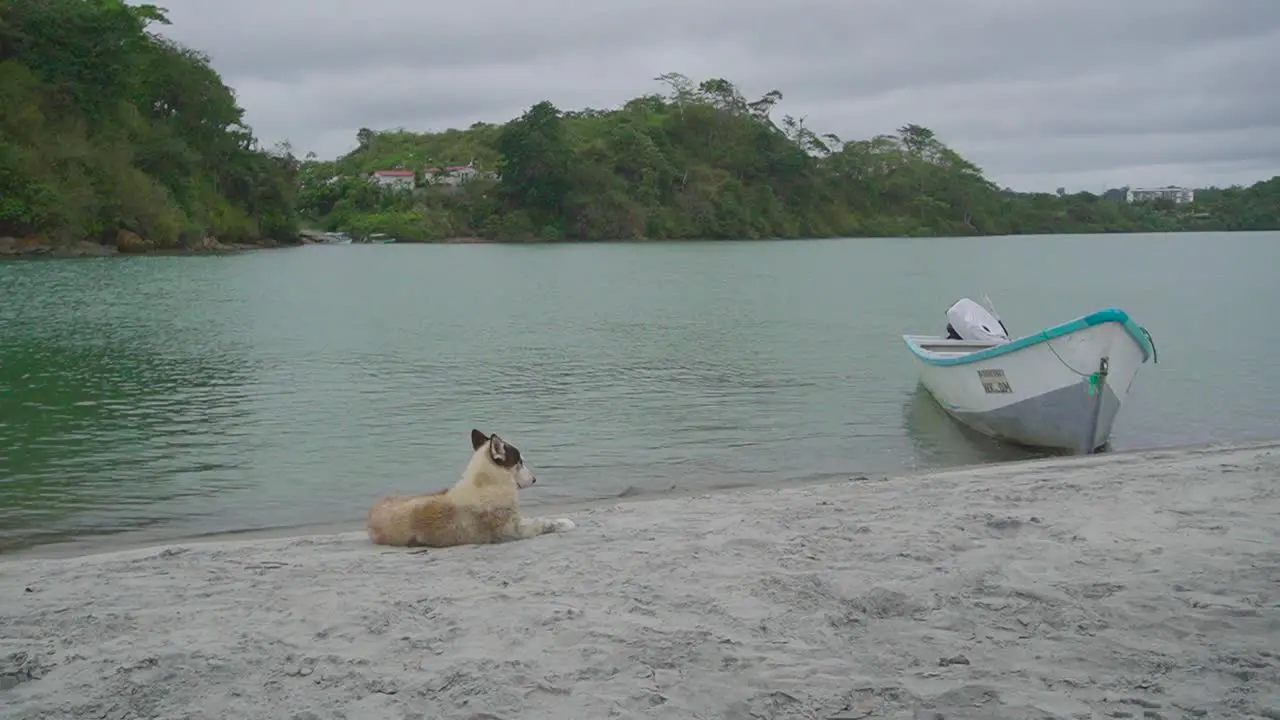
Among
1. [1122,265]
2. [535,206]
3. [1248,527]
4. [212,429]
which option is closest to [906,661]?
[1248,527]

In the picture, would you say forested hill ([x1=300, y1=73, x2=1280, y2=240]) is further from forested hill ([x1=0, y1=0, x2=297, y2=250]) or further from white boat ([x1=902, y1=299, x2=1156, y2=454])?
white boat ([x1=902, y1=299, x2=1156, y2=454])

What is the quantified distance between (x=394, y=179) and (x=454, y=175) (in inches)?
276

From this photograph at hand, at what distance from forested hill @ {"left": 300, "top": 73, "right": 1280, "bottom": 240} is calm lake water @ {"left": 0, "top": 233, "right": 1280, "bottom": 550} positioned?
65.0 metres

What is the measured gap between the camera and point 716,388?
17719 mm

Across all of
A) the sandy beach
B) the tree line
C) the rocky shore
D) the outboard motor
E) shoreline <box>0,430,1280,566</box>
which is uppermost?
the tree line

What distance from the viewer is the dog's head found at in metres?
7.01

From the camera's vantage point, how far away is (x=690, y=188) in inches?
4621

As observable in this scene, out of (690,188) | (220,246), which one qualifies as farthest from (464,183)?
(220,246)

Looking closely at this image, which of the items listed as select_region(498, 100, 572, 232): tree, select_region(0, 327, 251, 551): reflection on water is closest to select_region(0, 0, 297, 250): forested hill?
select_region(498, 100, 572, 232): tree

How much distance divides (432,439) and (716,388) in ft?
19.6

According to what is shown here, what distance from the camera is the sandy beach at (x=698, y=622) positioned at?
13.8 feet

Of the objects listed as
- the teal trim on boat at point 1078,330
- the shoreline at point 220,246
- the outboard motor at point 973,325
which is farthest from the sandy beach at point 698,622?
the shoreline at point 220,246

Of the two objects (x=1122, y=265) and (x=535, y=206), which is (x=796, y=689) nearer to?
(x=1122, y=265)

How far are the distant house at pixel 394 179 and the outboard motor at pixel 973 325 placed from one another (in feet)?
336
